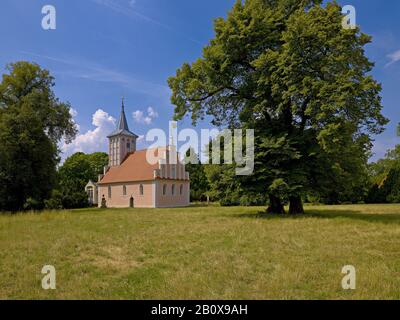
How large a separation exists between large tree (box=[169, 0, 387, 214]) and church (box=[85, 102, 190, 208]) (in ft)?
81.4

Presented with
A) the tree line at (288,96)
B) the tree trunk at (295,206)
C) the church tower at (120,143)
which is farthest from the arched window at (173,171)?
the tree trunk at (295,206)

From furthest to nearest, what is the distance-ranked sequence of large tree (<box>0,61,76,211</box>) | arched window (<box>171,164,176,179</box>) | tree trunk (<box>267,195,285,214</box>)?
arched window (<box>171,164,176,179</box>)
large tree (<box>0,61,76,211</box>)
tree trunk (<box>267,195,285,214</box>)

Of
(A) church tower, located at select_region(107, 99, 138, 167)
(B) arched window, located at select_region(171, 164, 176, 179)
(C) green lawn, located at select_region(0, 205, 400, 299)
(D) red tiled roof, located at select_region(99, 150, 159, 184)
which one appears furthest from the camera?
(A) church tower, located at select_region(107, 99, 138, 167)

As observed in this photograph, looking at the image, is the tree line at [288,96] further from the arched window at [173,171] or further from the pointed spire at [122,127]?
the pointed spire at [122,127]

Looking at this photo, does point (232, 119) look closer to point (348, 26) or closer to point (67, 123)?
point (348, 26)

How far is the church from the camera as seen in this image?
151 feet

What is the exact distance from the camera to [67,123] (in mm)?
37875

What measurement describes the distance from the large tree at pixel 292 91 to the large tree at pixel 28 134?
17.5m

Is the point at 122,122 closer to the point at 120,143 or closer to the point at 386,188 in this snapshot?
the point at 120,143

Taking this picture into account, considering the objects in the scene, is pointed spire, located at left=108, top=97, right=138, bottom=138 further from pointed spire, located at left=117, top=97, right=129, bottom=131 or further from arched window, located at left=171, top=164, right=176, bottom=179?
arched window, located at left=171, top=164, right=176, bottom=179

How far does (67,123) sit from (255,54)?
2563 centimetres

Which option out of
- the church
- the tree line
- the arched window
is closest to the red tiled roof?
the church
